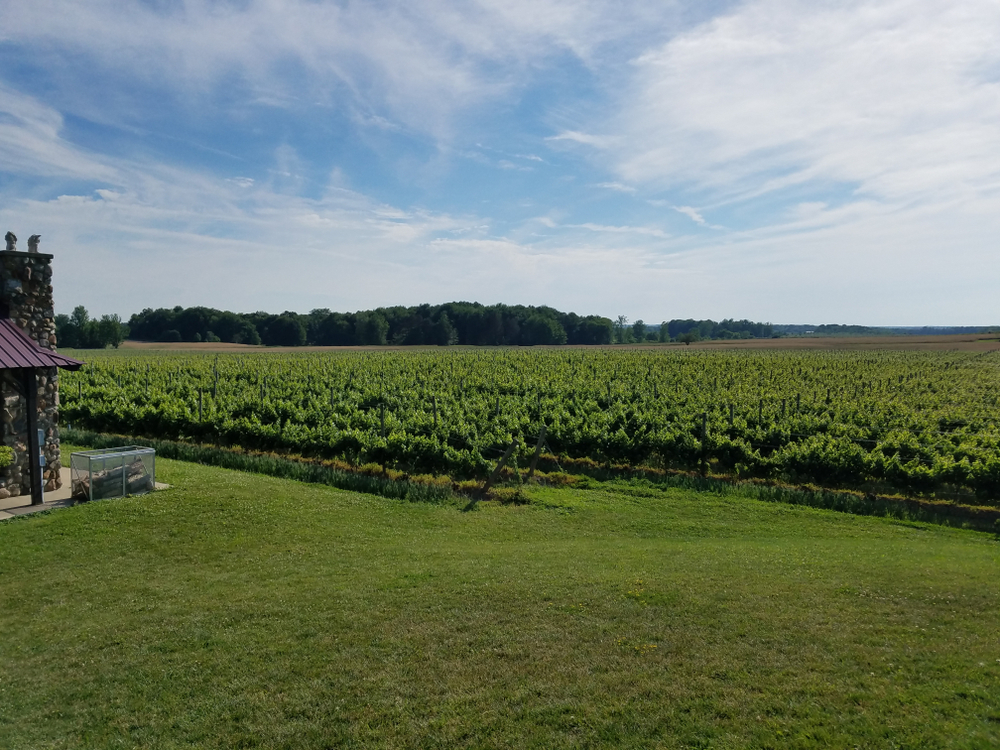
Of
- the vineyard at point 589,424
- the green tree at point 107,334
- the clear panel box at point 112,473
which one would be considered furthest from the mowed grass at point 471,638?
the green tree at point 107,334

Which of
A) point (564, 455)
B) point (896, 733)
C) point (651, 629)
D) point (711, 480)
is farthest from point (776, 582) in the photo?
point (564, 455)

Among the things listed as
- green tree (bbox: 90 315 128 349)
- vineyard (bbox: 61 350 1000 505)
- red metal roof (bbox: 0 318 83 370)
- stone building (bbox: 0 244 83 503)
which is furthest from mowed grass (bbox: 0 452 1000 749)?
green tree (bbox: 90 315 128 349)

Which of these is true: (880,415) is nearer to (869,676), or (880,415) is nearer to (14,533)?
(869,676)

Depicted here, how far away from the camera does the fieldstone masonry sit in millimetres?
11922

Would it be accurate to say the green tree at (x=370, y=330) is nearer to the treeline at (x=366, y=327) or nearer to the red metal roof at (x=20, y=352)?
the treeline at (x=366, y=327)

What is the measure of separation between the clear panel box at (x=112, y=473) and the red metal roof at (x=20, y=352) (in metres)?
1.84

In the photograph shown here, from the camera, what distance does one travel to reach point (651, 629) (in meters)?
7.01

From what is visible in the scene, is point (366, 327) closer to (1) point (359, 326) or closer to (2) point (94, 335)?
(1) point (359, 326)

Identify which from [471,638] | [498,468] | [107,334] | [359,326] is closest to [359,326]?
[359,326]

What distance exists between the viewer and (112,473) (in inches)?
491

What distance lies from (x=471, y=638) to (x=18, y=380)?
10.1 meters

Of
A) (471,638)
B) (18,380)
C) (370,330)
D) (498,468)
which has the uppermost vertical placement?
(370,330)

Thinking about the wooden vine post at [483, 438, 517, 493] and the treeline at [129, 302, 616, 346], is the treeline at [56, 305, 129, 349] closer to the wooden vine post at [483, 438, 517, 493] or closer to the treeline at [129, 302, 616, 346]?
the treeline at [129, 302, 616, 346]

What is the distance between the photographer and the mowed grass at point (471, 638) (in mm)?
5277
